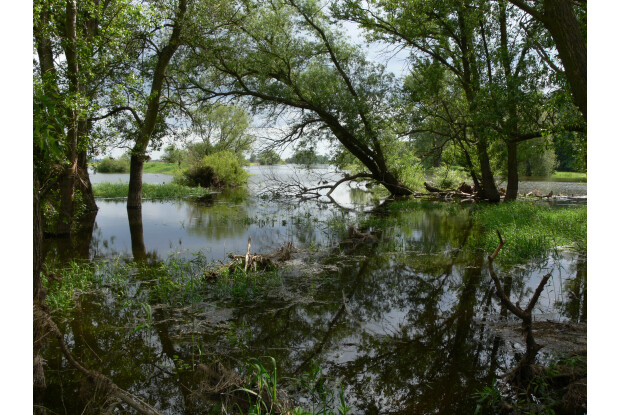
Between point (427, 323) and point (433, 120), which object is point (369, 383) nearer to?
point (427, 323)

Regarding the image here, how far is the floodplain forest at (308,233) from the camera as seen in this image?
14.0 feet

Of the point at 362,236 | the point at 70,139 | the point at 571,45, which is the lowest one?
the point at 362,236

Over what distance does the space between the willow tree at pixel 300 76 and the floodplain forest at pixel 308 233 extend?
0.11 meters

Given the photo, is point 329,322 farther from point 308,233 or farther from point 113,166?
point 113,166

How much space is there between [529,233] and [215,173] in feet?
95.8

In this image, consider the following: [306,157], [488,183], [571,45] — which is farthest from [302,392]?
[488,183]

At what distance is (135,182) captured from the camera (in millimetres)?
20359

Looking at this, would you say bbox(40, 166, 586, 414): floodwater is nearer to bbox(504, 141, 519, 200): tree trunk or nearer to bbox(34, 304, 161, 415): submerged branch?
bbox(34, 304, 161, 415): submerged branch

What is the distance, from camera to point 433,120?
68.4 feet

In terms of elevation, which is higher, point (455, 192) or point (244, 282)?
point (455, 192)

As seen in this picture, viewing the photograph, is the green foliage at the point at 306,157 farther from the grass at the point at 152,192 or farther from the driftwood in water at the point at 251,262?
the driftwood in water at the point at 251,262

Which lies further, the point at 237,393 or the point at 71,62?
the point at 71,62

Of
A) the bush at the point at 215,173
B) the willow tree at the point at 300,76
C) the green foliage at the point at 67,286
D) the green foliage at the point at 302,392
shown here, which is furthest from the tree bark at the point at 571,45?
the bush at the point at 215,173

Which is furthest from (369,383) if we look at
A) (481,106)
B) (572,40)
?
(481,106)
